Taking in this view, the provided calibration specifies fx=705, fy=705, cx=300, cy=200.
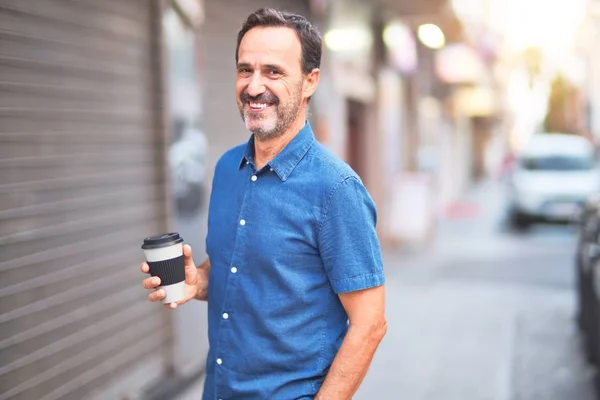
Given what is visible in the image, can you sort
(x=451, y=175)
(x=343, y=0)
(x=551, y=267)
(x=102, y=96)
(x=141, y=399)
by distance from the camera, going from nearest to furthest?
1. (x=102, y=96)
2. (x=141, y=399)
3. (x=343, y=0)
4. (x=551, y=267)
5. (x=451, y=175)

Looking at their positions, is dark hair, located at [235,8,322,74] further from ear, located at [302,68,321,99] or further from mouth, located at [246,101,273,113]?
mouth, located at [246,101,273,113]

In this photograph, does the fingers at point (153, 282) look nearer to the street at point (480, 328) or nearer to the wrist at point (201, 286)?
the wrist at point (201, 286)

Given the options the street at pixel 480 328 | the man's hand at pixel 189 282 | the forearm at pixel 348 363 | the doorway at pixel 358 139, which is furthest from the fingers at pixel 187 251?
the doorway at pixel 358 139

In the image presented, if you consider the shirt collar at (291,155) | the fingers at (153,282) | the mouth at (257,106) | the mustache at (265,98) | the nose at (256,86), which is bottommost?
the fingers at (153,282)

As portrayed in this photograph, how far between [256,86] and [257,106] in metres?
0.06

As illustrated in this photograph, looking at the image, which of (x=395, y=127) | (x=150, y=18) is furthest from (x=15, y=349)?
(x=395, y=127)

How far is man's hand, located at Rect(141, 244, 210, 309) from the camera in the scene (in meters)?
2.06

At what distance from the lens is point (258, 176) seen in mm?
2090

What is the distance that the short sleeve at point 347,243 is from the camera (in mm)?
1937

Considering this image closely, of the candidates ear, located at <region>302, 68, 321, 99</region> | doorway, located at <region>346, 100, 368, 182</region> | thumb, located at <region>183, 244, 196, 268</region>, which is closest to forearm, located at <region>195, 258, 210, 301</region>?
thumb, located at <region>183, 244, 196, 268</region>

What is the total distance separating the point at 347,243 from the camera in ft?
6.36

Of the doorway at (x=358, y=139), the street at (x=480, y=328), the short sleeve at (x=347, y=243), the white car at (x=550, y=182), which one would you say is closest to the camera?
the short sleeve at (x=347, y=243)

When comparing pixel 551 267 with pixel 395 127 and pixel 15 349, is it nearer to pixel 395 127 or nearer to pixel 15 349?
pixel 395 127

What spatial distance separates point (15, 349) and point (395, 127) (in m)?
11.1
